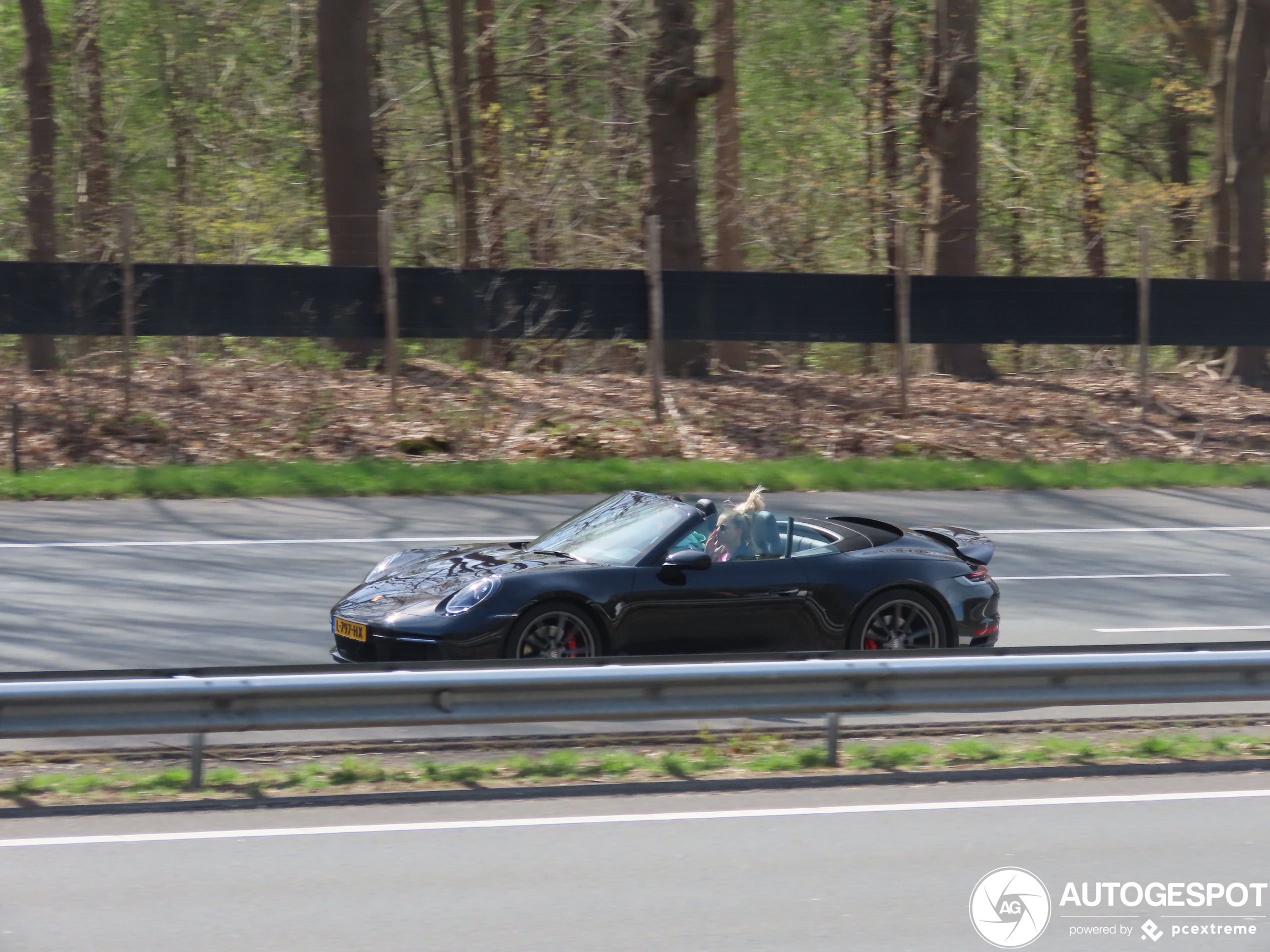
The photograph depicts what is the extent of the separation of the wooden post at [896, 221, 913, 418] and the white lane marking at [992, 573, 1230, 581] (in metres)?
7.80

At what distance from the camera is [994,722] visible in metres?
8.12

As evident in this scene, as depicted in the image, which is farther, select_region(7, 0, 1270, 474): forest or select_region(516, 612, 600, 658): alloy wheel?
select_region(7, 0, 1270, 474): forest

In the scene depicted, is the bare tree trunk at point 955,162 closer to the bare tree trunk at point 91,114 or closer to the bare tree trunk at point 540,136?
the bare tree trunk at point 540,136

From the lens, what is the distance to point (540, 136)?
25.0 metres

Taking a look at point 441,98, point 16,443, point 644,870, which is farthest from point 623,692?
point 441,98

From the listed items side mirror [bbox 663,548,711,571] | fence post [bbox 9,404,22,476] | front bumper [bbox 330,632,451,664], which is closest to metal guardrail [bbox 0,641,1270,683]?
front bumper [bbox 330,632,451,664]

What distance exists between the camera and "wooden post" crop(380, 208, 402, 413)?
18.7m

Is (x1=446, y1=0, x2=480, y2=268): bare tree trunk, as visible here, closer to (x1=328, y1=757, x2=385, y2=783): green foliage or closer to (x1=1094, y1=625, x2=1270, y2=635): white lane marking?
(x1=1094, y1=625, x2=1270, y2=635): white lane marking

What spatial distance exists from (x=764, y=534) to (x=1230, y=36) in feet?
64.8

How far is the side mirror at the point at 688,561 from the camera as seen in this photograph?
8.41 m

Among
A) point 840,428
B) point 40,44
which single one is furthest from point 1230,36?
point 40,44

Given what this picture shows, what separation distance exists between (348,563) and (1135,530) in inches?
306

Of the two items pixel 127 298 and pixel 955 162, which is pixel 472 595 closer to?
pixel 127 298

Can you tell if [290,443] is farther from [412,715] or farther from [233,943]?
[233,943]
